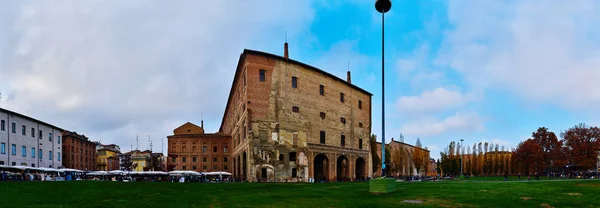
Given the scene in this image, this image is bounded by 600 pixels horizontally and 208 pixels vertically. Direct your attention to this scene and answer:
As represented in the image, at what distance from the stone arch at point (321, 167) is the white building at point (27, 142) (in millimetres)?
39195

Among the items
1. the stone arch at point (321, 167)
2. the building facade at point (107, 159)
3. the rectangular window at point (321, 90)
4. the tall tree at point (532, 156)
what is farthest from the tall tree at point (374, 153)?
the building facade at point (107, 159)

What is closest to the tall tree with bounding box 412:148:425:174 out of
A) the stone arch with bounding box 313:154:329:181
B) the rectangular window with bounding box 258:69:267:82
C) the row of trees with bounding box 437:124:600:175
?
the row of trees with bounding box 437:124:600:175

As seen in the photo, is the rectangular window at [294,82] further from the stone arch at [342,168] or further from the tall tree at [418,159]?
the tall tree at [418,159]

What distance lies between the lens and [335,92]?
5538 centimetres

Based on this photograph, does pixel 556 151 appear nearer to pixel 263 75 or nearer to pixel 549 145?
pixel 549 145

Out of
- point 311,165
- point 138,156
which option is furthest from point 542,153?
point 138,156

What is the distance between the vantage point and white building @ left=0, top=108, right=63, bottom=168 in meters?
47.5

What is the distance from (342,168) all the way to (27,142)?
148 ft

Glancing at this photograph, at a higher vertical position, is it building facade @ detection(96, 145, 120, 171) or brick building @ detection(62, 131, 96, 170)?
brick building @ detection(62, 131, 96, 170)

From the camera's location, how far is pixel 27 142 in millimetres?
53531

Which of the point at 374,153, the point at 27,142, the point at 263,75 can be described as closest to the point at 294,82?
the point at 263,75

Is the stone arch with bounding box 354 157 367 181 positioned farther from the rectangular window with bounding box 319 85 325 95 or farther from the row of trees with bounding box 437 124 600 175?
the row of trees with bounding box 437 124 600 175

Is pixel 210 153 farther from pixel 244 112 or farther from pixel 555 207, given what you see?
pixel 555 207

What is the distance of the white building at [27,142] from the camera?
47.5 meters
